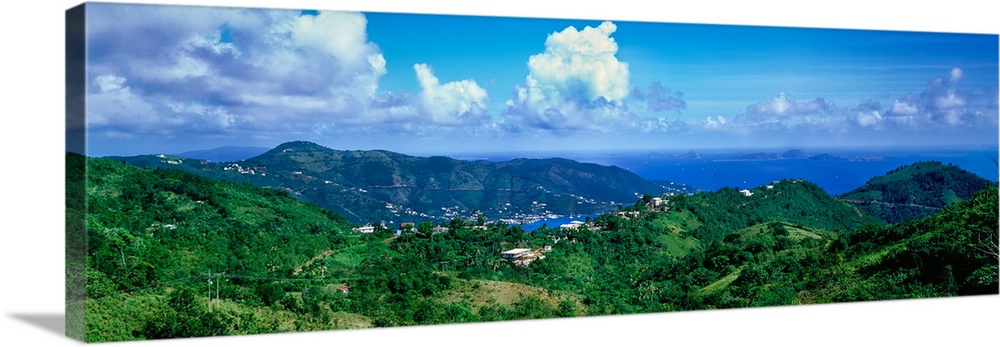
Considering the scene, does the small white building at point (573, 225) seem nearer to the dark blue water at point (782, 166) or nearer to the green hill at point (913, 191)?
the dark blue water at point (782, 166)

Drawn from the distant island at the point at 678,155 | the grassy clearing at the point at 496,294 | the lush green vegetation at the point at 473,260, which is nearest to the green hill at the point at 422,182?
the lush green vegetation at the point at 473,260

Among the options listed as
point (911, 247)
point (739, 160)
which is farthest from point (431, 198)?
point (911, 247)

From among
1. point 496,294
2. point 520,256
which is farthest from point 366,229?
point 520,256

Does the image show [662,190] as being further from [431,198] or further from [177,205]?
[177,205]

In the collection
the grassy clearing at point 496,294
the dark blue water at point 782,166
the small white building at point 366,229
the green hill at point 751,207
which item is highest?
the dark blue water at point 782,166

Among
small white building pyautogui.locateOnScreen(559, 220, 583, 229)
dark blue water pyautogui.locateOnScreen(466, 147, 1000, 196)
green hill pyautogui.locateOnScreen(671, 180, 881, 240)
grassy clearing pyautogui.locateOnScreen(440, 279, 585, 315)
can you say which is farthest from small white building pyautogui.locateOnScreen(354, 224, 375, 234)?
green hill pyautogui.locateOnScreen(671, 180, 881, 240)

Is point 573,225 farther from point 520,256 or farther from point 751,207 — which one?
point 751,207
